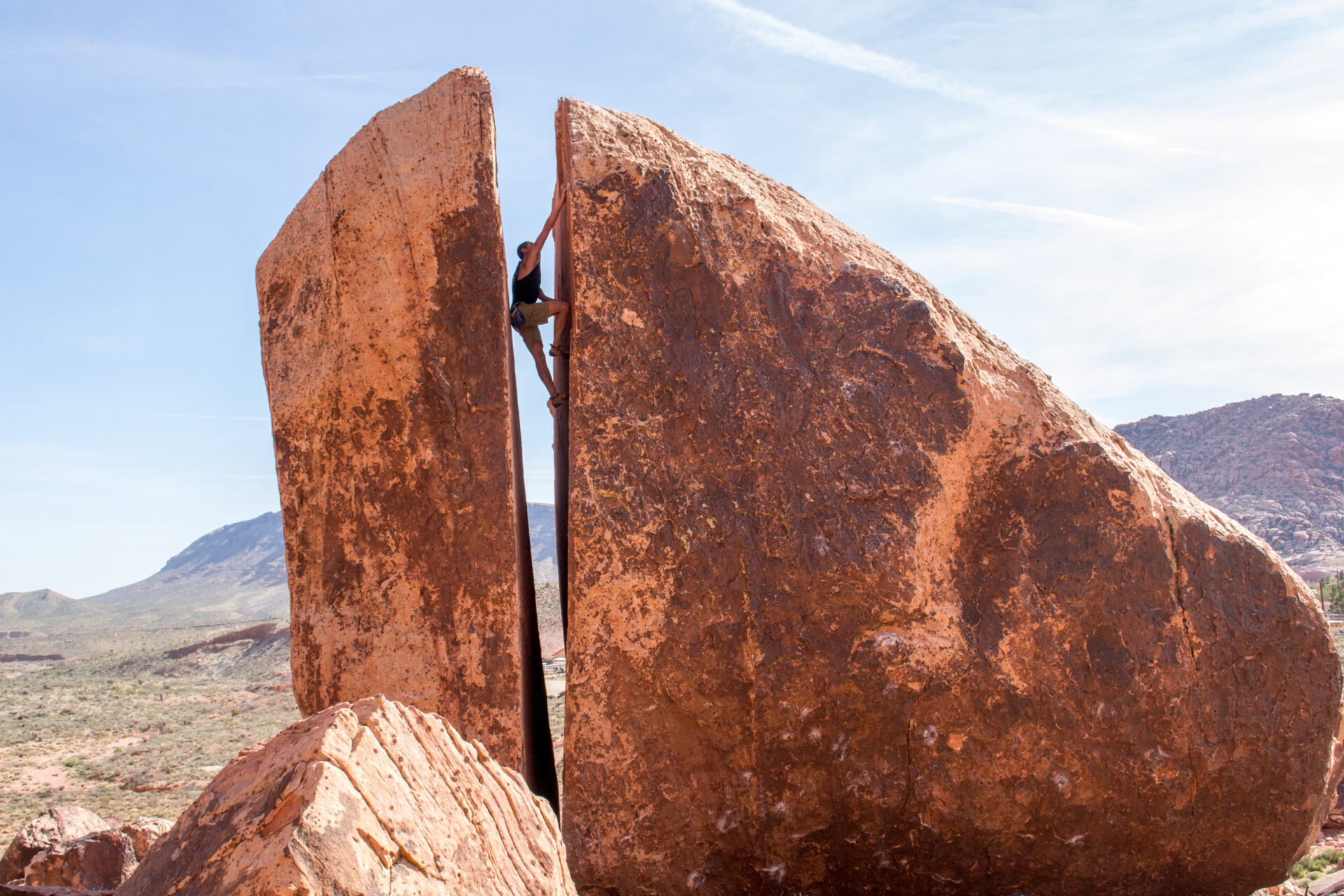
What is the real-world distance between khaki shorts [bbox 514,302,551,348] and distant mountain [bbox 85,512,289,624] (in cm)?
6308

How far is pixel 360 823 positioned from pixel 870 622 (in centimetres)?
320

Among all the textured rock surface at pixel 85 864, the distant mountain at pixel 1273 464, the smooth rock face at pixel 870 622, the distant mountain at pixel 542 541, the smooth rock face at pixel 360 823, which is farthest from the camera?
the distant mountain at pixel 542 541

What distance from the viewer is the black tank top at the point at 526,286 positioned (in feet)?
19.3

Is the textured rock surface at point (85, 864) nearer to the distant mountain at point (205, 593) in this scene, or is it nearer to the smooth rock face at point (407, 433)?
the smooth rock face at point (407, 433)

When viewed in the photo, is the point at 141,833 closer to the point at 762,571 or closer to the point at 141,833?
the point at 141,833

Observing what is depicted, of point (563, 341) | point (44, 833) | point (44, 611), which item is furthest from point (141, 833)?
point (44, 611)

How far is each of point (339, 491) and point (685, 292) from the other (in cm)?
Result: 229

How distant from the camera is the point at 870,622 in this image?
492cm

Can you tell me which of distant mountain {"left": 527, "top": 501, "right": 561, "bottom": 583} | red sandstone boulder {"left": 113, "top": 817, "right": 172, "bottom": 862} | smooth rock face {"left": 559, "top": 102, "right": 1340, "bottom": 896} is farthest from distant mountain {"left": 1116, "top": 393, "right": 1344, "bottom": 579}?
distant mountain {"left": 527, "top": 501, "right": 561, "bottom": 583}

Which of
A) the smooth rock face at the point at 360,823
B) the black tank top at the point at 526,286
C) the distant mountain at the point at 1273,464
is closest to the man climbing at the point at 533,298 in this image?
the black tank top at the point at 526,286

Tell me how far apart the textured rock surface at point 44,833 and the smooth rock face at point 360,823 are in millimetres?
5171

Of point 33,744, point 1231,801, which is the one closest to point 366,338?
point 1231,801

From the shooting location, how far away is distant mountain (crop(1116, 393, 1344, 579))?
50.2 meters

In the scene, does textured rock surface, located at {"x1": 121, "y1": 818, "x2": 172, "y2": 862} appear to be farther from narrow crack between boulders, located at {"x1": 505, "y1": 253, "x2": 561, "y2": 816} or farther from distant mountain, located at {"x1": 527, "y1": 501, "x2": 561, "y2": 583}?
distant mountain, located at {"x1": 527, "y1": 501, "x2": 561, "y2": 583}
